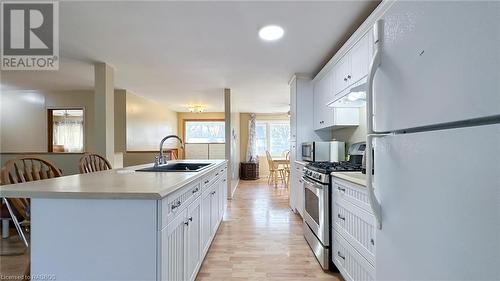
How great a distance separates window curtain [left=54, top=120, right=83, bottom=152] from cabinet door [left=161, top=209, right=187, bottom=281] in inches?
306

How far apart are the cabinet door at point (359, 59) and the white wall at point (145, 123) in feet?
16.3

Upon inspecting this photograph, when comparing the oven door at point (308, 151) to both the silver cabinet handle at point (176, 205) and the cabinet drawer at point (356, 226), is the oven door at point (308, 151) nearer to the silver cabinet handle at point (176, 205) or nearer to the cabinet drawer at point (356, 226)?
the cabinet drawer at point (356, 226)

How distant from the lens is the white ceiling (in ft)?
7.23

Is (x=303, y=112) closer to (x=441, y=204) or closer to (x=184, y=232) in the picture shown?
(x=184, y=232)

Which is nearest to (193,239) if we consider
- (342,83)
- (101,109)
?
(342,83)

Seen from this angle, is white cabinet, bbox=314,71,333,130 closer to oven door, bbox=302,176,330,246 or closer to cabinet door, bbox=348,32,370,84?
cabinet door, bbox=348,32,370,84

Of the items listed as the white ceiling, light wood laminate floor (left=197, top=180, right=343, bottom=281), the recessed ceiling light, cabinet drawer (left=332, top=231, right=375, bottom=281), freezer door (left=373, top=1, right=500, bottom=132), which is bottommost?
light wood laminate floor (left=197, top=180, right=343, bottom=281)

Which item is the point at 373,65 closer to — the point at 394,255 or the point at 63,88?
the point at 394,255

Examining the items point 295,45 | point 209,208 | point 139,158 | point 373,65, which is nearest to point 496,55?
point 373,65

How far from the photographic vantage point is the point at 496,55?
20.7 inches

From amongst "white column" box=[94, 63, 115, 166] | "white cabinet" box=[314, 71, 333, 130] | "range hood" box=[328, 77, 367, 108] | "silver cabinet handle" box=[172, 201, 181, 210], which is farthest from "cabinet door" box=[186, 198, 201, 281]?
"white column" box=[94, 63, 115, 166]

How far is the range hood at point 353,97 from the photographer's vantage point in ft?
7.90

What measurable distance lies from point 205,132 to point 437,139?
910 cm

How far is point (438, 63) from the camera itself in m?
0.68
